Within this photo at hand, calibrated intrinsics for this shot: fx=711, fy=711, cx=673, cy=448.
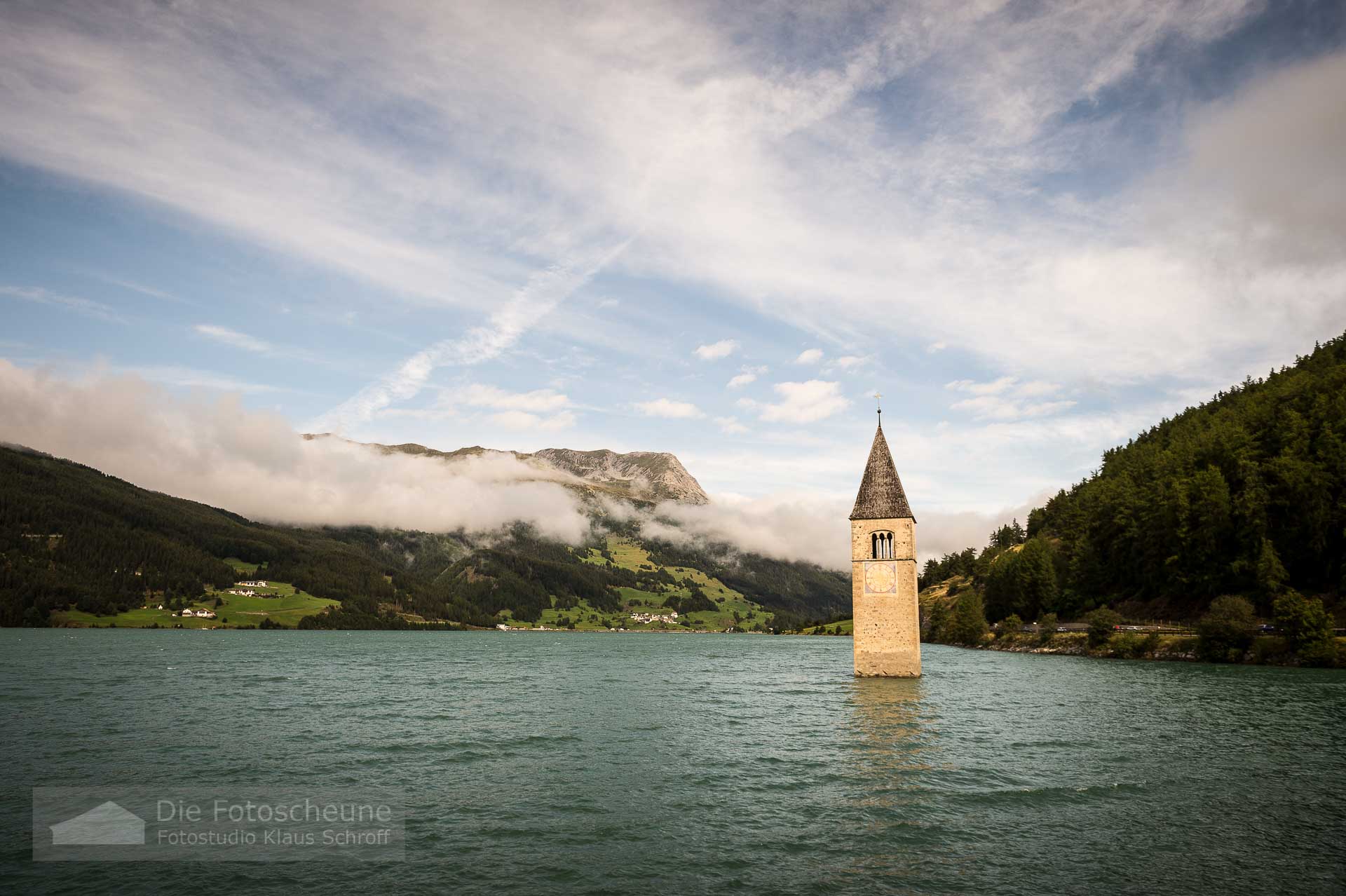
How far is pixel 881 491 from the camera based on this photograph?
206 feet

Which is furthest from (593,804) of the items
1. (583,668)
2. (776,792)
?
(583,668)

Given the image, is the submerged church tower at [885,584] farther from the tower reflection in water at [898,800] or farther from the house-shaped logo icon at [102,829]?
the house-shaped logo icon at [102,829]

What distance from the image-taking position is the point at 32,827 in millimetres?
20156

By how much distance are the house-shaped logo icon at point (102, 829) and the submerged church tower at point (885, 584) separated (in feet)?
157

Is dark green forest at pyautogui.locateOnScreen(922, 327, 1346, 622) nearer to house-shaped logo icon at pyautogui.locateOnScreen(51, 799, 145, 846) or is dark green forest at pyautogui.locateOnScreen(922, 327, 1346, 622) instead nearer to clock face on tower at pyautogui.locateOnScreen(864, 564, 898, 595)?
clock face on tower at pyautogui.locateOnScreen(864, 564, 898, 595)

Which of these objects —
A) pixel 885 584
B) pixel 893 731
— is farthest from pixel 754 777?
pixel 885 584

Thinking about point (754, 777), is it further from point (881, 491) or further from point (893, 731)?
point (881, 491)

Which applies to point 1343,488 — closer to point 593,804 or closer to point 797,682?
point 797,682

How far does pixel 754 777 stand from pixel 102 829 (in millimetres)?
20531

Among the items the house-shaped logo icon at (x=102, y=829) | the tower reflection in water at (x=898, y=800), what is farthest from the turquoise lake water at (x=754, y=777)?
the house-shaped logo icon at (x=102, y=829)

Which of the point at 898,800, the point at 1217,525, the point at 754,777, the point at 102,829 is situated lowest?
the point at 754,777

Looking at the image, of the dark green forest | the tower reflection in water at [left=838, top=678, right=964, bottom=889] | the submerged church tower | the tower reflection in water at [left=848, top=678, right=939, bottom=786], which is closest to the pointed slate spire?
the submerged church tower

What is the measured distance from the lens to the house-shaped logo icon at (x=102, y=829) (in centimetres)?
1923

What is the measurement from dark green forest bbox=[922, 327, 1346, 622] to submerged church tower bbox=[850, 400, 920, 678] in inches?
1901
